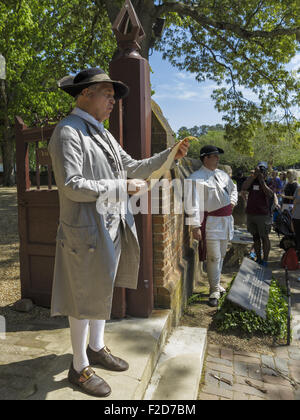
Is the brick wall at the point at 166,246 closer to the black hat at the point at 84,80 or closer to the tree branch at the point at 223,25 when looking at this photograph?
the black hat at the point at 84,80

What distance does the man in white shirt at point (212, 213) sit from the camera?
4828 mm

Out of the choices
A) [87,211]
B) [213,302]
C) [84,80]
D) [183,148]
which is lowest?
[213,302]

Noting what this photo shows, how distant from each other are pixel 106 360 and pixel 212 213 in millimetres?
2782

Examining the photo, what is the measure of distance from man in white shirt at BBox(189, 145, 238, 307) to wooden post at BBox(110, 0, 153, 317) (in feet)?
4.90

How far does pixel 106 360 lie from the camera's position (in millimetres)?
2555

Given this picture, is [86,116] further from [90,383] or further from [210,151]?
[210,151]

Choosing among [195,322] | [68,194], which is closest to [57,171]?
[68,194]

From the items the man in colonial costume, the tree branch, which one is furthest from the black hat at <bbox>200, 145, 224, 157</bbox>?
the tree branch

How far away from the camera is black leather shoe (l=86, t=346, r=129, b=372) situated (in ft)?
8.33

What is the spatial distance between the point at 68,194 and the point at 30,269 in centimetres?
225

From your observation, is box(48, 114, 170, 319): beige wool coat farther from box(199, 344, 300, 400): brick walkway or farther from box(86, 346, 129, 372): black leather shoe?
box(199, 344, 300, 400): brick walkway

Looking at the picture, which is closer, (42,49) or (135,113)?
(135,113)

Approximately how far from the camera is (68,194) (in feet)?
6.72

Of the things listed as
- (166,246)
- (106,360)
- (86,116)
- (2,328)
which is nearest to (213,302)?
(166,246)
